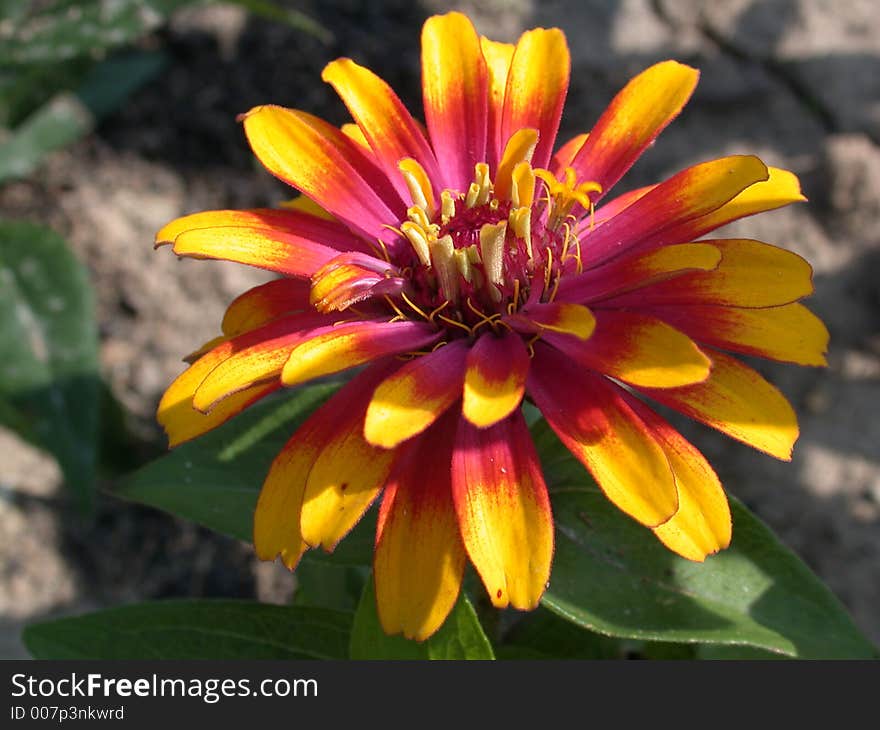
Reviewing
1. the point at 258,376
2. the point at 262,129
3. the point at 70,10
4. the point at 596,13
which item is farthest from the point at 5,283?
the point at 596,13

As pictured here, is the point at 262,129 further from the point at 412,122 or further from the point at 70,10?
the point at 70,10

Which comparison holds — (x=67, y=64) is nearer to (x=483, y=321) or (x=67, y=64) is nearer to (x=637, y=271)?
(x=483, y=321)

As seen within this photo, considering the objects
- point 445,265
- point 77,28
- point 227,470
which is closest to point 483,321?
point 445,265

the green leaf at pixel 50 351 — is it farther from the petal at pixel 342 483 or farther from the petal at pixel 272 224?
the petal at pixel 342 483

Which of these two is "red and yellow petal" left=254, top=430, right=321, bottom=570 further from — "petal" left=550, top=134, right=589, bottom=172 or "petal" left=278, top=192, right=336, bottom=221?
"petal" left=550, top=134, right=589, bottom=172

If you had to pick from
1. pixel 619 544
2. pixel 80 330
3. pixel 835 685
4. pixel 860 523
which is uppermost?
pixel 619 544

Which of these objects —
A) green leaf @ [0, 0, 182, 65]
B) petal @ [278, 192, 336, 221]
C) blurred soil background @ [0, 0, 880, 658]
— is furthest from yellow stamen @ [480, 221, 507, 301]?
green leaf @ [0, 0, 182, 65]

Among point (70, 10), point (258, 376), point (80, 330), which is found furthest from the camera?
point (70, 10)
